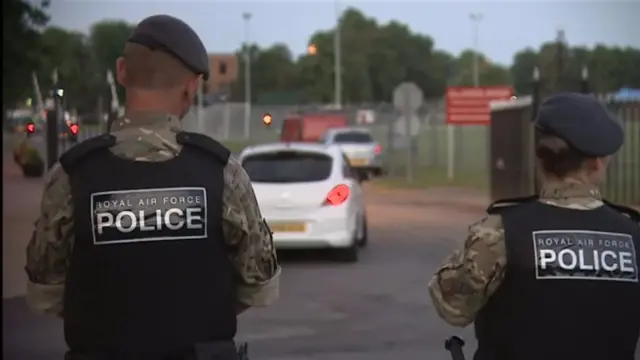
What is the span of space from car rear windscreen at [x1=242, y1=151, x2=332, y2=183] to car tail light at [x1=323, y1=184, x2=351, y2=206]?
0.73ft

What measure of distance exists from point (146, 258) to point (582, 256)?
1128 mm

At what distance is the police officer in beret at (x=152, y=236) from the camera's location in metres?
2.67

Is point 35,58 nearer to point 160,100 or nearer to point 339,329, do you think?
point 339,329

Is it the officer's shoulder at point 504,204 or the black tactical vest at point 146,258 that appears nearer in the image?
the black tactical vest at point 146,258

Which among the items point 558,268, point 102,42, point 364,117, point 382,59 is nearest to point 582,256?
point 558,268

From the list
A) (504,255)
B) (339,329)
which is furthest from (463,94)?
(504,255)

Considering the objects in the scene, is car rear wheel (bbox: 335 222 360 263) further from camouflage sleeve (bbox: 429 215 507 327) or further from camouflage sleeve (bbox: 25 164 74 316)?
camouflage sleeve (bbox: 25 164 74 316)

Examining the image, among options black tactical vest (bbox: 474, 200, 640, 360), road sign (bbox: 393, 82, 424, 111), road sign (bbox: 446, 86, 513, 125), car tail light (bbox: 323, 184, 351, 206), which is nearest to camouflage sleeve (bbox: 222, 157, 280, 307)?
black tactical vest (bbox: 474, 200, 640, 360)

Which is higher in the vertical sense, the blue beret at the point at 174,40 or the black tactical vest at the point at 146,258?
the blue beret at the point at 174,40

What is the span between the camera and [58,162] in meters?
2.76

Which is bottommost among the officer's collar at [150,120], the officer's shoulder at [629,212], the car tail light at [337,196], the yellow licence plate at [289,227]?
the yellow licence plate at [289,227]

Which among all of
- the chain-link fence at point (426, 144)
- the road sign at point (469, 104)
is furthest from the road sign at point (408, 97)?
the road sign at point (469, 104)

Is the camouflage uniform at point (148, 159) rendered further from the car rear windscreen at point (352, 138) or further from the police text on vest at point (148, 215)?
the car rear windscreen at point (352, 138)

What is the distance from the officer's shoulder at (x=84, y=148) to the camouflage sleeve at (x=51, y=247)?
3 cm
